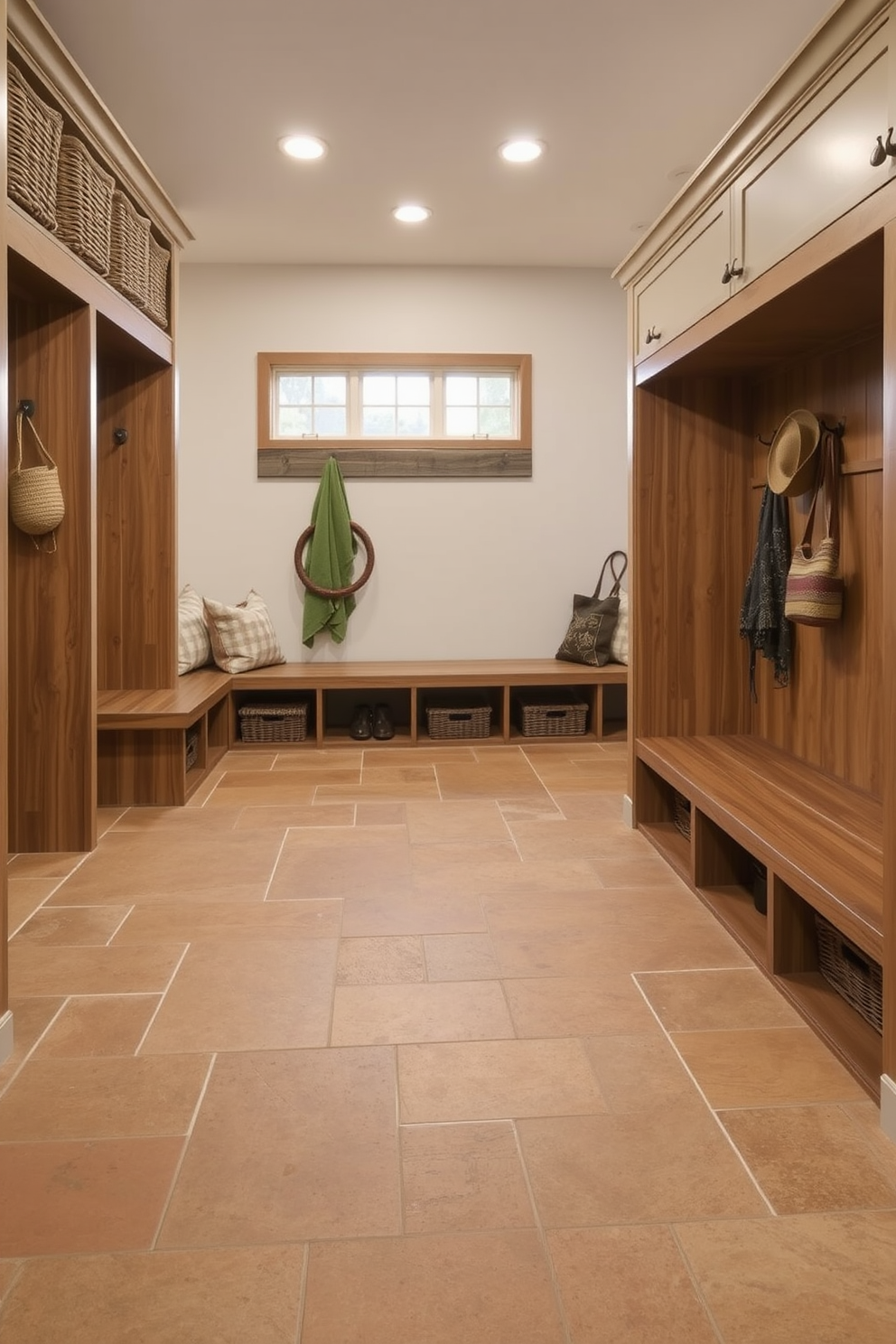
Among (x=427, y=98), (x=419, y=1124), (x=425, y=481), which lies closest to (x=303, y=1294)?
(x=419, y=1124)

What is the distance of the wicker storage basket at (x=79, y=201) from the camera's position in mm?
3098

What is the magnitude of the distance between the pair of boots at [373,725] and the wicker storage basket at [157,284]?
2.23 meters

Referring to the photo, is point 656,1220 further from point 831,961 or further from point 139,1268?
point 831,961

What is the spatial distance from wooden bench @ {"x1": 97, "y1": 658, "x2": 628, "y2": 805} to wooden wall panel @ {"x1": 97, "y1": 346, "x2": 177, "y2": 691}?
41cm

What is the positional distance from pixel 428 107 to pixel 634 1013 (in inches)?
131

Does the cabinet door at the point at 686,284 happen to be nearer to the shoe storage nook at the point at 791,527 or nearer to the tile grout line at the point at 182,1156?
the shoe storage nook at the point at 791,527

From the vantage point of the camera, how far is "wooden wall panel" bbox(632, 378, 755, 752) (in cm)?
350

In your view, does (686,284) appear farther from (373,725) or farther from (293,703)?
(293,703)

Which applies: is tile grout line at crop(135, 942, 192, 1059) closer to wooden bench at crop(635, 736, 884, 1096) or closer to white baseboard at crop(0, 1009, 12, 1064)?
white baseboard at crop(0, 1009, 12, 1064)

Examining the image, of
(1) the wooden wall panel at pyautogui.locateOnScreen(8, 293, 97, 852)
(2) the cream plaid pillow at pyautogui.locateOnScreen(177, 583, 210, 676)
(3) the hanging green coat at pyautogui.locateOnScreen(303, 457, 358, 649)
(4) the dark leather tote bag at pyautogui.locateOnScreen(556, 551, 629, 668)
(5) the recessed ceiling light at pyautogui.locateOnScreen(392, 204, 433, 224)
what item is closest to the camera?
(1) the wooden wall panel at pyautogui.locateOnScreen(8, 293, 97, 852)

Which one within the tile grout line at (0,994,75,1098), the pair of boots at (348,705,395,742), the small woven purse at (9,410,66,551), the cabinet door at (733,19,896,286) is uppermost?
the cabinet door at (733,19,896,286)

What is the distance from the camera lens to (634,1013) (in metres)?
2.18

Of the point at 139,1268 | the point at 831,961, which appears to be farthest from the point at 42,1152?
the point at 831,961

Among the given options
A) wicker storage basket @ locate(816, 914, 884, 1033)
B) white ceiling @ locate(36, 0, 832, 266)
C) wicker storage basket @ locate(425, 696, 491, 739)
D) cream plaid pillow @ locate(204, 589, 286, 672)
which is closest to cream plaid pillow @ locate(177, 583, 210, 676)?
cream plaid pillow @ locate(204, 589, 286, 672)
